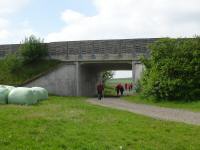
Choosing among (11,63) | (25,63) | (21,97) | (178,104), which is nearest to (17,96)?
(21,97)

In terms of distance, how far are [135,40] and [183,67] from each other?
39.2 ft

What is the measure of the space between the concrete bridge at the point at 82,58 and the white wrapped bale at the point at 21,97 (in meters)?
17.3

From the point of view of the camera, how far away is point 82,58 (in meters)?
45.6

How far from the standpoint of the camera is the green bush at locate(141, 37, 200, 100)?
32.0 metres

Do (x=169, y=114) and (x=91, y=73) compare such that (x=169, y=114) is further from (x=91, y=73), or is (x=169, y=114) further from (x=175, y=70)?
(x=91, y=73)

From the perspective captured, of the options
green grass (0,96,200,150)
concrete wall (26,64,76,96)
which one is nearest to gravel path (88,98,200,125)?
green grass (0,96,200,150)

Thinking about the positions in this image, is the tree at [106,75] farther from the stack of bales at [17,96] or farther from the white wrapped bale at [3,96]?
the white wrapped bale at [3,96]

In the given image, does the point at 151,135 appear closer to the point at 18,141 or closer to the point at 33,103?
the point at 18,141

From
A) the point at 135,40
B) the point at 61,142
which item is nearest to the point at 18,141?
the point at 61,142

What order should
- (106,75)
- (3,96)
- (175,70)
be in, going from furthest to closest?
(106,75)
(175,70)
(3,96)

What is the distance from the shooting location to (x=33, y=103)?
27.5 m

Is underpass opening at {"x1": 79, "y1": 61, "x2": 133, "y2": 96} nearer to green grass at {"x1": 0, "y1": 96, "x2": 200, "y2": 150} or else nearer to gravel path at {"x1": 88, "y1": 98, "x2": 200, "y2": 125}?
gravel path at {"x1": 88, "y1": 98, "x2": 200, "y2": 125}

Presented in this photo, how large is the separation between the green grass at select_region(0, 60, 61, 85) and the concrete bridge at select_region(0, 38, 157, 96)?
672 mm

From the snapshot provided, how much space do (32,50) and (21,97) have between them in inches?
873
